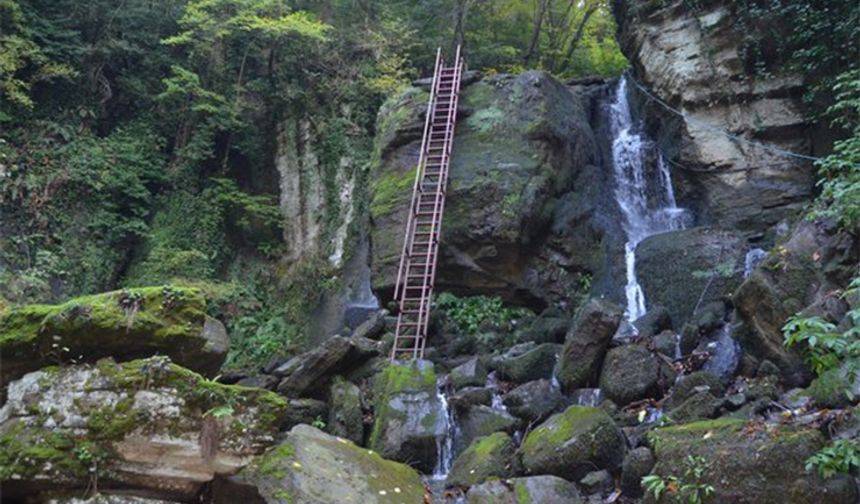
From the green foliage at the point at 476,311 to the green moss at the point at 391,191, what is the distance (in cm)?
202

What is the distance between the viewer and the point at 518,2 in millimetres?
19828

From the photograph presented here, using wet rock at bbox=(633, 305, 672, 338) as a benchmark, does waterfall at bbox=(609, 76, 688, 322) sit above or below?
above

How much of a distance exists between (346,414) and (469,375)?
5.87 feet

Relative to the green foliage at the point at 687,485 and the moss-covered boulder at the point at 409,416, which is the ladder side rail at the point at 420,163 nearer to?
the moss-covered boulder at the point at 409,416

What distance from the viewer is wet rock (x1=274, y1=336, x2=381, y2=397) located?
30.2ft

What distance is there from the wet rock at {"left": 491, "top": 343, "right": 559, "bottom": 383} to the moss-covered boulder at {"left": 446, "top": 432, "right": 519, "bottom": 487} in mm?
2195

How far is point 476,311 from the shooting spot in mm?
A: 11758

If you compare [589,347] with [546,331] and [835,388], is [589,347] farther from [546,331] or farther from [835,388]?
[835,388]

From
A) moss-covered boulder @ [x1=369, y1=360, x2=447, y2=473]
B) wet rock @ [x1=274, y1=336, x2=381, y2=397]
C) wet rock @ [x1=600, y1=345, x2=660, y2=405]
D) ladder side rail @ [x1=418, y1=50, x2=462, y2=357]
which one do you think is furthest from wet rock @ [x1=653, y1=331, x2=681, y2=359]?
wet rock @ [x1=274, y1=336, x2=381, y2=397]

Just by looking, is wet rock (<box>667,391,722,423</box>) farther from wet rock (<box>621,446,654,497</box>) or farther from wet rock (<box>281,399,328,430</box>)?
wet rock (<box>281,399,328,430</box>)

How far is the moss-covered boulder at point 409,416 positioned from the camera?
7.48 metres

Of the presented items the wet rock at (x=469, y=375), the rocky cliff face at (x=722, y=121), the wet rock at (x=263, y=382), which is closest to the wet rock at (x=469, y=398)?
the wet rock at (x=469, y=375)

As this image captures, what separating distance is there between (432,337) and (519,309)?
1733 mm

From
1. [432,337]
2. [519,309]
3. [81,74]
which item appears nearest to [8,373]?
[432,337]
